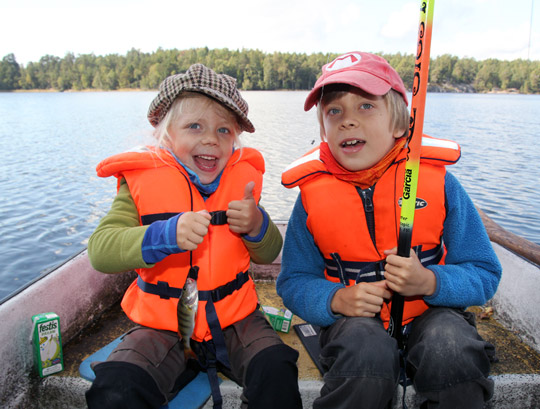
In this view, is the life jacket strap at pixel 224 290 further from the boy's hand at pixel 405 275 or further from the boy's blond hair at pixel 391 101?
the boy's blond hair at pixel 391 101

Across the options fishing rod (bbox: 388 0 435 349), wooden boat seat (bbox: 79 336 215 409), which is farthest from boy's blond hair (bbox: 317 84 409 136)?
wooden boat seat (bbox: 79 336 215 409)

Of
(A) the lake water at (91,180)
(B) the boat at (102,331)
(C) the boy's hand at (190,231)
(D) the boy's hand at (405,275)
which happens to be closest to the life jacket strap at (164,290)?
(C) the boy's hand at (190,231)

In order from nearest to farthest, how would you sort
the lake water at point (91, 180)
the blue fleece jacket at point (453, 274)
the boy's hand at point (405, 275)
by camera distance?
the boy's hand at point (405, 275) → the blue fleece jacket at point (453, 274) → the lake water at point (91, 180)

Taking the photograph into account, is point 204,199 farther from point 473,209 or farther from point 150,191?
point 473,209

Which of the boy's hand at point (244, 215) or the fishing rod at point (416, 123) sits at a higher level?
the fishing rod at point (416, 123)

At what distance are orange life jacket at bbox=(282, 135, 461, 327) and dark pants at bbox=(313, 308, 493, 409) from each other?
31 cm

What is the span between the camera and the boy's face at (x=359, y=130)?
188 centimetres

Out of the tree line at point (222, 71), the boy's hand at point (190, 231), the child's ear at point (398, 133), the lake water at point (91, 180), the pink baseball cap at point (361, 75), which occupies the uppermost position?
the tree line at point (222, 71)

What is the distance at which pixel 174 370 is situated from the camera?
5.97ft

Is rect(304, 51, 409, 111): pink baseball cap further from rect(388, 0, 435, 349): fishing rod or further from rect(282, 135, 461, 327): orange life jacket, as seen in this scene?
rect(282, 135, 461, 327): orange life jacket

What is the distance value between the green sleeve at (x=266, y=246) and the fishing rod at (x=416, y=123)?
73 cm

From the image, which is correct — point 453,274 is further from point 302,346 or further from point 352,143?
point 302,346

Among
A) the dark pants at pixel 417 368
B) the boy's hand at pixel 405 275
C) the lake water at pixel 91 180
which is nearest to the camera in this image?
the dark pants at pixel 417 368

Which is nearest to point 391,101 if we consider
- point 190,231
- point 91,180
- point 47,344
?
point 190,231
